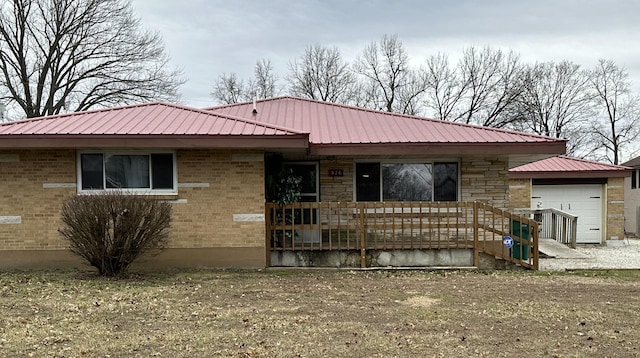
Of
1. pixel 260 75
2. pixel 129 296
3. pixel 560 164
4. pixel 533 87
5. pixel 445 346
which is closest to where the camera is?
pixel 445 346

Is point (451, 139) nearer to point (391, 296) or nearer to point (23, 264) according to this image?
point (391, 296)

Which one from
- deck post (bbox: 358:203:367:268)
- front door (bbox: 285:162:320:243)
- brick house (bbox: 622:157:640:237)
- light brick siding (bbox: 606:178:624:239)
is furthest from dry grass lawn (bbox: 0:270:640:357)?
brick house (bbox: 622:157:640:237)

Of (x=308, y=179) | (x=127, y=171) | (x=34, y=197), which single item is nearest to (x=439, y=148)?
(x=308, y=179)

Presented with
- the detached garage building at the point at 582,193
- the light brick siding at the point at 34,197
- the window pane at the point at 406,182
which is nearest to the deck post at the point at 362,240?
the window pane at the point at 406,182

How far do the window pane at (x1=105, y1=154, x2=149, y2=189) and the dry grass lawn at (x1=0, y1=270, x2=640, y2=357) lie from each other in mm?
1778

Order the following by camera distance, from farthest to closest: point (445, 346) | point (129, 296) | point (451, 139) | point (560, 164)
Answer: point (560, 164)
point (451, 139)
point (129, 296)
point (445, 346)

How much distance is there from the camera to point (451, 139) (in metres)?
10.5

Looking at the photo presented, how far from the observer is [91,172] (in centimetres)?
949

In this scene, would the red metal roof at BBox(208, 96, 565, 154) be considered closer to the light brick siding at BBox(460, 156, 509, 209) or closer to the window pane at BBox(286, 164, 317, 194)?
the light brick siding at BBox(460, 156, 509, 209)

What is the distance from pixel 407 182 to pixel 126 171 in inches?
240

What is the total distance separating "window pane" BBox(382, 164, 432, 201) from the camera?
11.4 meters

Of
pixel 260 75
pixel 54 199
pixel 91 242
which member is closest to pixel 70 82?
pixel 260 75

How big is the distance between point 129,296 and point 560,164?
53.8 feet

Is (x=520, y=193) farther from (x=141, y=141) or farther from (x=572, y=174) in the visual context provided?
(x=141, y=141)
